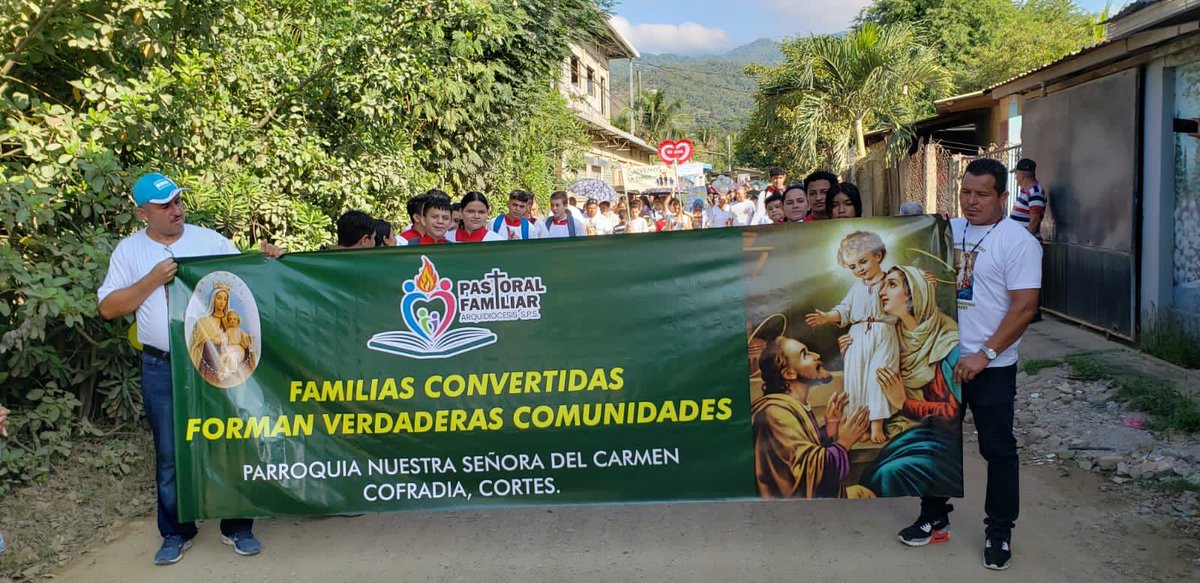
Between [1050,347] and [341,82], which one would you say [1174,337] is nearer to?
[1050,347]

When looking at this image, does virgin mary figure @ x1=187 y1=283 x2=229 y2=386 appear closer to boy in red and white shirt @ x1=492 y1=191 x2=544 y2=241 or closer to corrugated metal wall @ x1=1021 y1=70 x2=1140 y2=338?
boy in red and white shirt @ x1=492 y1=191 x2=544 y2=241

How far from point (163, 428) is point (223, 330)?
1.80 ft

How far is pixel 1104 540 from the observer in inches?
182

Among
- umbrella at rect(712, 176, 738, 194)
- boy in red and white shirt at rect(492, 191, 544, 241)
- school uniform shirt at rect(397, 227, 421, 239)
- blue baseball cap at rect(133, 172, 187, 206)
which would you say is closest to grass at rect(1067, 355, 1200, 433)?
boy in red and white shirt at rect(492, 191, 544, 241)

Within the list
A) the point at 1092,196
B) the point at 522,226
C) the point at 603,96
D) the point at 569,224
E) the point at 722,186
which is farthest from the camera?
the point at 603,96

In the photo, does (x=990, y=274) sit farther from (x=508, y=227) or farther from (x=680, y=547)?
(x=508, y=227)

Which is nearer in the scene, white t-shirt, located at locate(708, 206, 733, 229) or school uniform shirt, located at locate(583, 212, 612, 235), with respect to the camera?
white t-shirt, located at locate(708, 206, 733, 229)

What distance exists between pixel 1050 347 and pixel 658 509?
5.48 metres

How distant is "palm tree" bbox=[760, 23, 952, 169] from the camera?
73.0 ft

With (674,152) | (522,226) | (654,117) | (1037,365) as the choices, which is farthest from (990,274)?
(654,117)

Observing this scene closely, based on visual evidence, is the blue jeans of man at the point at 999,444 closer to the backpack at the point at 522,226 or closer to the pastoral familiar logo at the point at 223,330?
the pastoral familiar logo at the point at 223,330

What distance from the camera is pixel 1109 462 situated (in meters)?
5.78

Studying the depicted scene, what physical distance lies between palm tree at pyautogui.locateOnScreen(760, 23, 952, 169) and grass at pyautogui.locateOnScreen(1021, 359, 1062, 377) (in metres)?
13.8

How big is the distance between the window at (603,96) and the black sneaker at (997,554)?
37.1 metres
